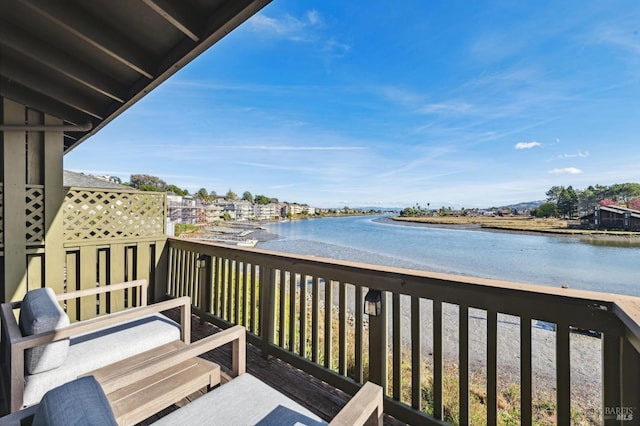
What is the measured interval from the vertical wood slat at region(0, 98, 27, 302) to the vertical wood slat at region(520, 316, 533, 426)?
4559 millimetres

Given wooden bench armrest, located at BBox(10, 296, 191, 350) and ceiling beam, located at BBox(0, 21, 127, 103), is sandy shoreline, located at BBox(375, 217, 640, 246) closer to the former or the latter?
wooden bench armrest, located at BBox(10, 296, 191, 350)

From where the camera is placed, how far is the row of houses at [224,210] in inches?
1202

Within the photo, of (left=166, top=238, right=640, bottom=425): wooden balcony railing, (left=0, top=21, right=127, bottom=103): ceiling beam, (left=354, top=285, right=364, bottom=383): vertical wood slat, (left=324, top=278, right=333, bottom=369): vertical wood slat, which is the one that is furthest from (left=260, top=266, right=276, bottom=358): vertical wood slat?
(left=0, top=21, right=127, bottom=103): ceiling beam

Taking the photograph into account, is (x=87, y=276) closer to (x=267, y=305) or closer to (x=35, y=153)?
(x=35, y=153)

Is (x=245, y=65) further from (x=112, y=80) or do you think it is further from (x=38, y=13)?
(x=38, y=13)

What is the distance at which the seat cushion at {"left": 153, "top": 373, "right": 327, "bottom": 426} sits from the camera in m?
1.20

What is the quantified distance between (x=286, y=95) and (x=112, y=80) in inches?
512

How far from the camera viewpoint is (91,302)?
11.4ft

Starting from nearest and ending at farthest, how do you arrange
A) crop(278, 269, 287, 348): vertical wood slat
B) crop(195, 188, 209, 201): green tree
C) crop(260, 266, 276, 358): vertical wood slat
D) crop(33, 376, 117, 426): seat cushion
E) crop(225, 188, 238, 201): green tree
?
crop(33, 376, 117, 426): seat cushion
crop(278, 269, 287, 348): vertical wood slat
crop(260, 266, 276, 358): vertical wood slat
crop(195, 188, 209, 201): green tree
crop(225, 188, 238, 201): green tree

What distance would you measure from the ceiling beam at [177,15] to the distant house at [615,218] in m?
9.85

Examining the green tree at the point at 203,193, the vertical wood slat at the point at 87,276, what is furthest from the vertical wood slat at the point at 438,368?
the green tree at the point at 203,193

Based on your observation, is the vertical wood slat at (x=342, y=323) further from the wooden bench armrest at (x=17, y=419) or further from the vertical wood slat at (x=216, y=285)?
the vertical wood slat at (x=216, y=285)

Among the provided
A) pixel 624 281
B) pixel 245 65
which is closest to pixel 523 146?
pixel 624 281

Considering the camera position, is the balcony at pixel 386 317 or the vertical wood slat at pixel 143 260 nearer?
the balcony at pixel 386 317
